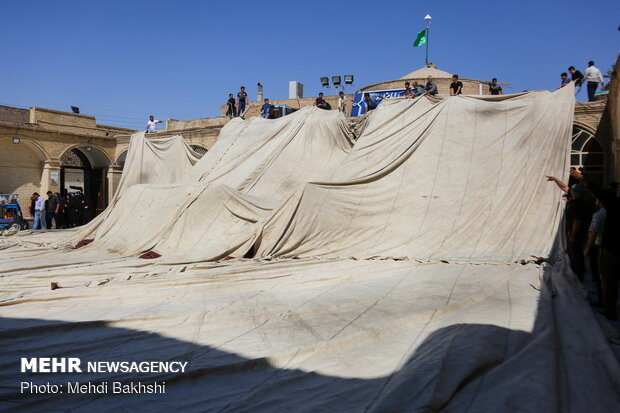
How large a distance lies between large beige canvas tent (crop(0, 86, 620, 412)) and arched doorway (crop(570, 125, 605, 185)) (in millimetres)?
3885

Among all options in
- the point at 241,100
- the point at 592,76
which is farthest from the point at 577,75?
the point at 241,100

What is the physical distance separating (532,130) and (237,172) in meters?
5.56

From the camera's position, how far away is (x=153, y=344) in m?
3.06

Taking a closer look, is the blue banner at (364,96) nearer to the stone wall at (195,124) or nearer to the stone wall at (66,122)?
the stone wall at (195,124)

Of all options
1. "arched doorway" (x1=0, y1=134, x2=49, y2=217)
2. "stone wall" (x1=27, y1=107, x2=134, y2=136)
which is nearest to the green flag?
"stone wall" (x1=27, y1=107, x2=134, y2=136)

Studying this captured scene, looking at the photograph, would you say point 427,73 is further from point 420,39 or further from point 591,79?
point 591,79

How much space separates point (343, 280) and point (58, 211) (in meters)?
11.4

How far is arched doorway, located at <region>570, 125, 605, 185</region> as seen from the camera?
34.6 feet

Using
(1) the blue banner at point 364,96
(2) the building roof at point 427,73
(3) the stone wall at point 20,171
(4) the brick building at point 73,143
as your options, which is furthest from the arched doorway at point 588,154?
(3) the stone wall at point 20,171

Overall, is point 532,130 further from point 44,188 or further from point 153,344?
point 44,188

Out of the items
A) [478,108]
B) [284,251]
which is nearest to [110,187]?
[284,251]

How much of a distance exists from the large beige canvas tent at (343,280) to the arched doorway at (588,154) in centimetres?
389

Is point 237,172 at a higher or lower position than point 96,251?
higher

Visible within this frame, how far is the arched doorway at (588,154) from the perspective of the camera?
10.5 m
